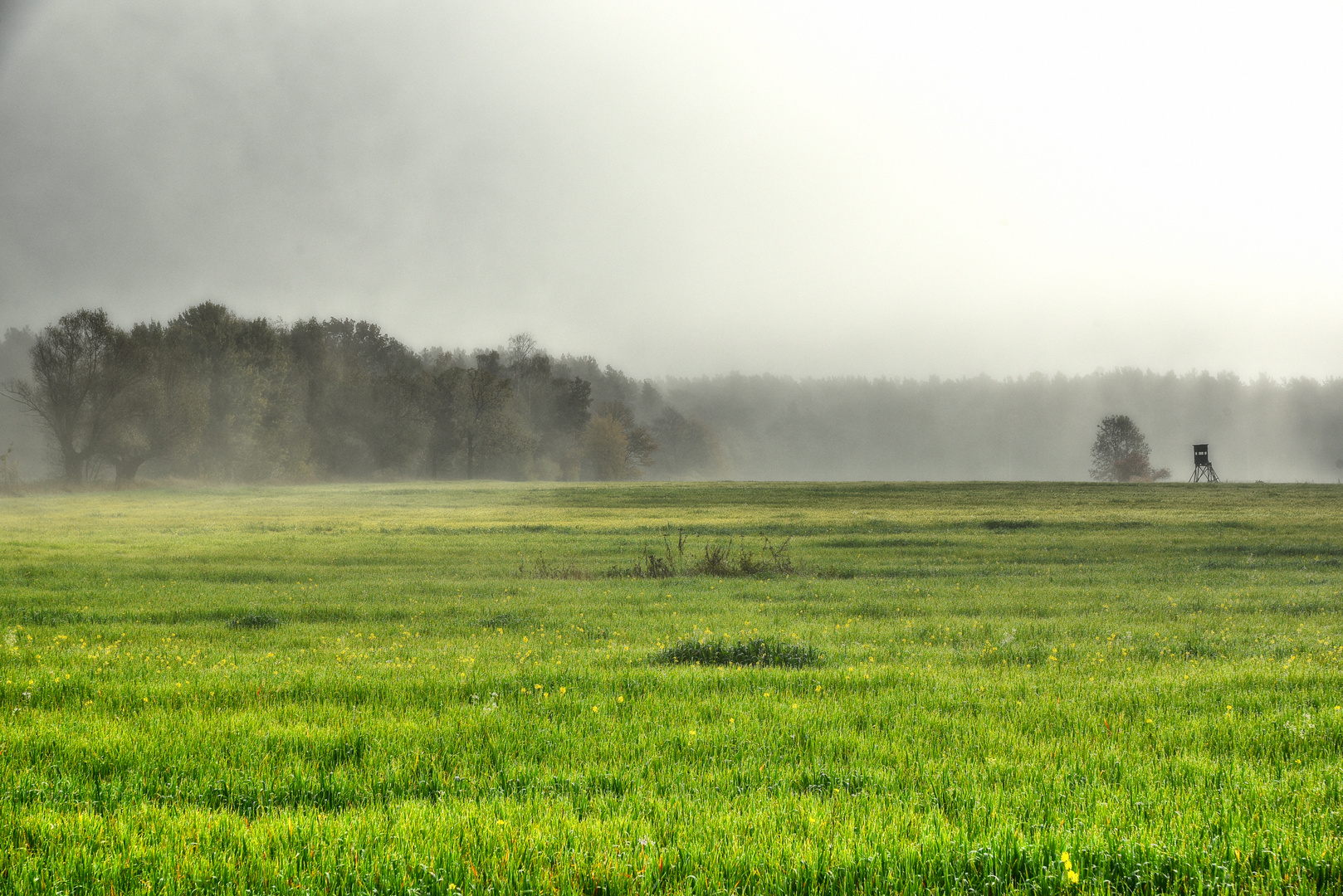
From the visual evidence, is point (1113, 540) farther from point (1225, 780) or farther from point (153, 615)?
point (153, 615)

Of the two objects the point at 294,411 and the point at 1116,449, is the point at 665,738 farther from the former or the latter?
the point at 1116,449

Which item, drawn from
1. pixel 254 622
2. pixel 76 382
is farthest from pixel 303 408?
pixel 254 622

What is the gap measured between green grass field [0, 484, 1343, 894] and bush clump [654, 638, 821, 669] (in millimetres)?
124

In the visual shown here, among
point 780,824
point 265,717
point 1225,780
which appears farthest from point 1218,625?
point 265,717

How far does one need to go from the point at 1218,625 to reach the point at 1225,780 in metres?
10.0

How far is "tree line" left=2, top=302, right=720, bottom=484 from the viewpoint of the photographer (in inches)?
3103

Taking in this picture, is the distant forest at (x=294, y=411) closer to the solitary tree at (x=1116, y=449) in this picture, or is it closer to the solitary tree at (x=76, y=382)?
the solitary tree at (x=76, y=382)

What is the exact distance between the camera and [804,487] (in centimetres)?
7038

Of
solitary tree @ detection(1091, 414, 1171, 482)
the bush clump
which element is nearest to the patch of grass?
the bush clump

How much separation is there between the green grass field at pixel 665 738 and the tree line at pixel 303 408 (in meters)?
72.5

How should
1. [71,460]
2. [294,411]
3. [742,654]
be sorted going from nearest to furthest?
[742,654], [71,460], [294,411]

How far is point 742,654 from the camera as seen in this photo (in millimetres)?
10781

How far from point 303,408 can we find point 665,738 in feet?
351

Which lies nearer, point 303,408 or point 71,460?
point 71,460
